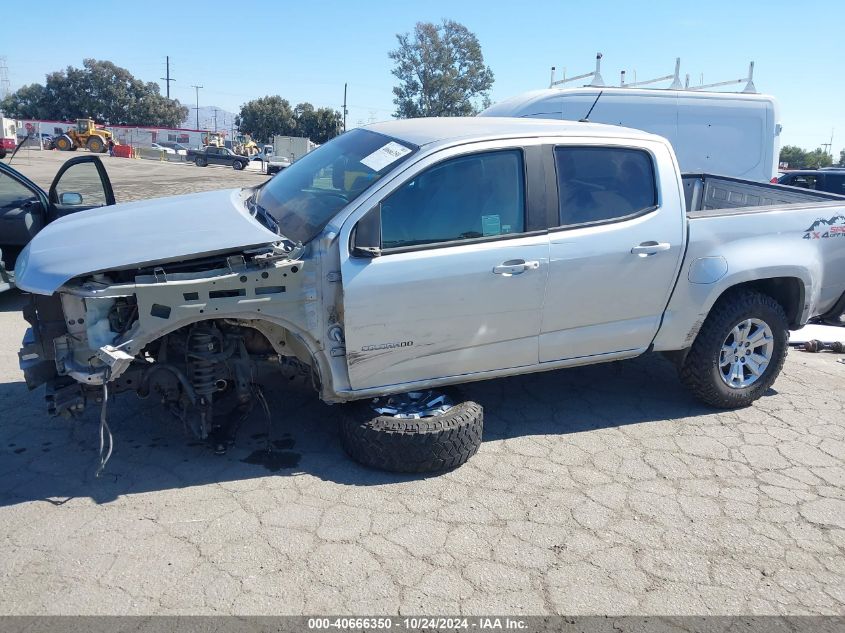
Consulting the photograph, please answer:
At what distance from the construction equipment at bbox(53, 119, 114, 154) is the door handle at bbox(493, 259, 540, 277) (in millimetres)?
57234

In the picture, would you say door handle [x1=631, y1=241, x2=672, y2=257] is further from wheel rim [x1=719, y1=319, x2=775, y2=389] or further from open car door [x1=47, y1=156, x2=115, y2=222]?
open car door [x1=47, y1=156, x2=115, y2=222]

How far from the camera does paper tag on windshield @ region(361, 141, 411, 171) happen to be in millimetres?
3812

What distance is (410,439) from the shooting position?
12.0ft

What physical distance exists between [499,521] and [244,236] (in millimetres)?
1972

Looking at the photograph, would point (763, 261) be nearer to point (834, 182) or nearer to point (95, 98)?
point (834, 182)

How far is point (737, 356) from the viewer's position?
4.70 meters

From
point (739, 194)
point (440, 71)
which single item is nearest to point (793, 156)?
point (440, 71)

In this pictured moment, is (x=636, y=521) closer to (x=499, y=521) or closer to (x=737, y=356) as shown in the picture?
(x=499, y=521)

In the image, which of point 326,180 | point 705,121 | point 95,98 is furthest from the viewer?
point 95,98

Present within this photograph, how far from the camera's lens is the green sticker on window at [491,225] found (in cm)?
382

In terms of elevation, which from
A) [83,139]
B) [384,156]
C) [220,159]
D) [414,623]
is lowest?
[414,623]

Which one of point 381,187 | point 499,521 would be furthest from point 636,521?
point 381,187

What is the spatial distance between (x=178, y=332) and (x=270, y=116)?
76.0 m

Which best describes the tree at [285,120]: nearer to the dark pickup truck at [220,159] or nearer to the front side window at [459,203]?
the dark pickup truck at [220,159]
